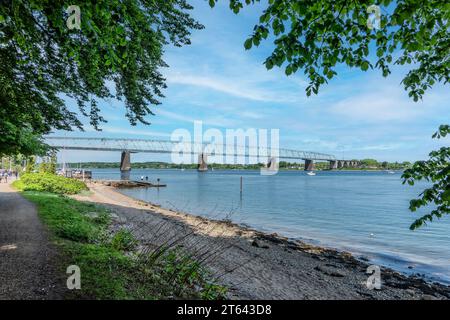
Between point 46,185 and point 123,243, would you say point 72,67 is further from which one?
point 46,185

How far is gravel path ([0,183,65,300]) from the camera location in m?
5.59

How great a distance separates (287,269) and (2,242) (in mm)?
9493

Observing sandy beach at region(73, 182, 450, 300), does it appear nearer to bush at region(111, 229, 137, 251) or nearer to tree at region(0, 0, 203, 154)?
bush at region(111, 229, 137, 251)

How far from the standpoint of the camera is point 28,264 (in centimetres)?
712

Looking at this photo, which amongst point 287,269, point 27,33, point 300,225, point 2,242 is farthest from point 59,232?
point 300,225

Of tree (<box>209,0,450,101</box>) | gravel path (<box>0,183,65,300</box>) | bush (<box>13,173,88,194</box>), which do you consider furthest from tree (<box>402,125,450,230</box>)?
bush (<box>13,173,88,194</box>)

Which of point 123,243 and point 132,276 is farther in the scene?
point 123,243

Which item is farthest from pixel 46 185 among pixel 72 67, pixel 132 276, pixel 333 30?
pixel 333 30

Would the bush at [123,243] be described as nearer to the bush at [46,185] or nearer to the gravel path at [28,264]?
the gravel path at [28,264]

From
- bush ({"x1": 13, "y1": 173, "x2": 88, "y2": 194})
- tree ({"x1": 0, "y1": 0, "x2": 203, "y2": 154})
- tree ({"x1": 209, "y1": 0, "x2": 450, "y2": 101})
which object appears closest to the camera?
tree ({"x1": 209, "y1": 0, "x2": 450, "y2": 101})

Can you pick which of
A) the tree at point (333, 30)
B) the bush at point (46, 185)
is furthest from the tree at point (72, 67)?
the bush at point (46, 185)

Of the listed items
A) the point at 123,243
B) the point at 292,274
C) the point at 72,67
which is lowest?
the point at 292,274

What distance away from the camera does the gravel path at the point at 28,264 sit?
18.3 ft

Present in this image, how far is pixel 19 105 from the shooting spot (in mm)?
10102
